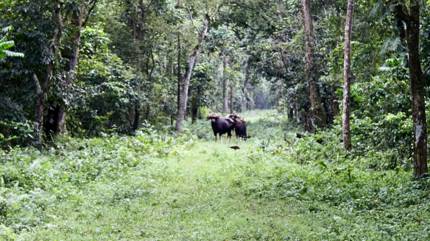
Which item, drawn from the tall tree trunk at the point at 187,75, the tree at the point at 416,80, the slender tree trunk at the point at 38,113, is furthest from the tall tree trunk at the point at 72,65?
the tree at the point at 416,80

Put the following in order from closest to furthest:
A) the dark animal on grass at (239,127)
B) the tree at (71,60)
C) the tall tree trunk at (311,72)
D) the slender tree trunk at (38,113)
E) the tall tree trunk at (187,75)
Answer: the slender tree trunk at (38,113) → the tree at (71,60) → the tall tree trunk at (311,72) → the dark animal on grass at (239,127) → the tall tree trunk at (187,75)

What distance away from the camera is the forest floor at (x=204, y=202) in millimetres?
8578

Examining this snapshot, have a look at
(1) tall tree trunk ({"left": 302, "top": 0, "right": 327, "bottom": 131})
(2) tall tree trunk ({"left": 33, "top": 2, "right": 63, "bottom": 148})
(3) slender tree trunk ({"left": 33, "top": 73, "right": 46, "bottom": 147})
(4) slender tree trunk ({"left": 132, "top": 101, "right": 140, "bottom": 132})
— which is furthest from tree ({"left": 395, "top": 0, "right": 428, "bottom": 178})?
(4) slender tree trunk ({"left": 132, "top": 101, "right": 140, "bottom": 132})

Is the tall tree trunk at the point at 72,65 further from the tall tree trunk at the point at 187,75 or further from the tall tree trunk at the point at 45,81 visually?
the tall tree trunk at the point at 187,75

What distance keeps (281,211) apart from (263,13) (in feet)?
76.9

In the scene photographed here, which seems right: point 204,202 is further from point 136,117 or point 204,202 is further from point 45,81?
point 136,117

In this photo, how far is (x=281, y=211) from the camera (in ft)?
33.2

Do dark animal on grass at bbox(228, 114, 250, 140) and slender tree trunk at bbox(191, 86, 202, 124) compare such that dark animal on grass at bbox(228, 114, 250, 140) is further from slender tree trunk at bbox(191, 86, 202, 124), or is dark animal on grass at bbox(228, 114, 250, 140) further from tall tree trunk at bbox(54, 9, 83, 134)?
slender tree trunk at bbox(191, 86, 202, 124)

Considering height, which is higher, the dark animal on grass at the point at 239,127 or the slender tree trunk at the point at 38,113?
the slender tree trunk at the point at 38,113

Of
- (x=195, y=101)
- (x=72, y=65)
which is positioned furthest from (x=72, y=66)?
(x=195, y=101)

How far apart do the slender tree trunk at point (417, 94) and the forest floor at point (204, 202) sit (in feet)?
2.10

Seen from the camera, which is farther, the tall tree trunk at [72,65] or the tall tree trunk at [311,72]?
the tall tree trunk at [311,72]

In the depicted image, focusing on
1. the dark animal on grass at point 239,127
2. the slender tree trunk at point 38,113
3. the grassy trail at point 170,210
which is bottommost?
the grassy trail at point 170,210

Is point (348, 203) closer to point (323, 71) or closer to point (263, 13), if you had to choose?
point (323, 71)
